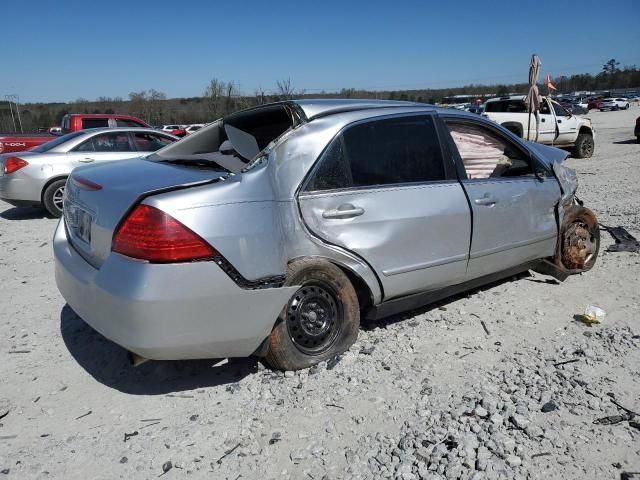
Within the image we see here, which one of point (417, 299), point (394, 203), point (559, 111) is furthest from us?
point (559, 111)

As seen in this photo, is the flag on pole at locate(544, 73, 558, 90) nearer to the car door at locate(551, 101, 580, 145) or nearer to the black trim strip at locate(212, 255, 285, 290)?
the car door at locate(551, 101, 580, 145)

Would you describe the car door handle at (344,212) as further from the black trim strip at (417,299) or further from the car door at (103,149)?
the car door at (103,149)

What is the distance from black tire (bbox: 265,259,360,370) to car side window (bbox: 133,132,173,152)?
6.85 m

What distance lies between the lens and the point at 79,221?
301cm

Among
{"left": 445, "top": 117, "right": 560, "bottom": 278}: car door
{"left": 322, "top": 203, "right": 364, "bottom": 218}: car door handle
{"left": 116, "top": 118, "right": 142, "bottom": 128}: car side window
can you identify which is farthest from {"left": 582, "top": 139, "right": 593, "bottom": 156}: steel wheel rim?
{"left": 322, "top": 203, "right": 364, "bottom": 218}: car door handle

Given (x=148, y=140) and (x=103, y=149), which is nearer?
(x=103, y=149)

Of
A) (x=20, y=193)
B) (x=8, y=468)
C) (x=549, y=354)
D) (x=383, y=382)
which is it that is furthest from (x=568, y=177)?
(x=20, y=193)

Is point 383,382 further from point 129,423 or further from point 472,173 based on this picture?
point 472,173

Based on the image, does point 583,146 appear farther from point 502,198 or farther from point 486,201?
point 486,201

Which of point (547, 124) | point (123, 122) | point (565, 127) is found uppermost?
point (123, 122)

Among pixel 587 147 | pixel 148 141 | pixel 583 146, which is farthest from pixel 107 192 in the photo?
pixel 587 147

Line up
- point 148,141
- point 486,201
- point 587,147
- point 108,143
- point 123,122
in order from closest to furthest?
point 486,201 → point 108,143 → point 148,141 → point 123,122 → point 587,147

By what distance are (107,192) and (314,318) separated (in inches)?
55.5

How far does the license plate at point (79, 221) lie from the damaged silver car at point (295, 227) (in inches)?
0.7
